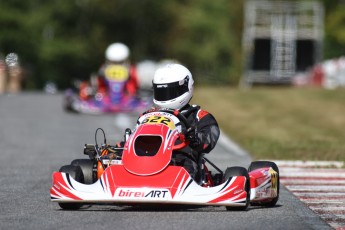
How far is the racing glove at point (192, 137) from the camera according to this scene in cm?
965

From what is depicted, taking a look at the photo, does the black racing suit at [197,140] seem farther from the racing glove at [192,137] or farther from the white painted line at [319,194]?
the white painted line at [319,194]

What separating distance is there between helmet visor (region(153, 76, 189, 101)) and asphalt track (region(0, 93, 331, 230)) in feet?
3.86

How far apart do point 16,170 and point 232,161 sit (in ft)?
10.3

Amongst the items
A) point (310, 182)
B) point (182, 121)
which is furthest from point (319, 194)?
point (182, 121)

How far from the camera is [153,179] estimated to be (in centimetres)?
916

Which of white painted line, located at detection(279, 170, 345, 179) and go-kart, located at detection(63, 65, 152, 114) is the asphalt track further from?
go-kart, located at detection(63, 65, 152, 114)

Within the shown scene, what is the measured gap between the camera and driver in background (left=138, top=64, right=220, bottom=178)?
9.67 metres

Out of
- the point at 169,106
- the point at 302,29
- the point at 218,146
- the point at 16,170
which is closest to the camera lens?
the point at 169,106

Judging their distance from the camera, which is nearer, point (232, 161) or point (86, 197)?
point (86, 197)

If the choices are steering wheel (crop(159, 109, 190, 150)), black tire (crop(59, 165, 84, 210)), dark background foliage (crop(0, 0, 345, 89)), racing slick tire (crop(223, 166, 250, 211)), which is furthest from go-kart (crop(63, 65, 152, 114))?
dark background foliage (crop(0, 0, 345, 89))

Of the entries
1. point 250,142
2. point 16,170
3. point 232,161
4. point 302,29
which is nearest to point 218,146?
point 250,142

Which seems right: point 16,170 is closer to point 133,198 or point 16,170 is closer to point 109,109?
point 133,198

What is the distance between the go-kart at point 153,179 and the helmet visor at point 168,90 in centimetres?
30

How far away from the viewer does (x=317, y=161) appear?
50.0ft
